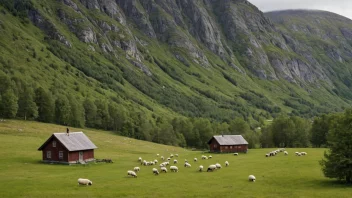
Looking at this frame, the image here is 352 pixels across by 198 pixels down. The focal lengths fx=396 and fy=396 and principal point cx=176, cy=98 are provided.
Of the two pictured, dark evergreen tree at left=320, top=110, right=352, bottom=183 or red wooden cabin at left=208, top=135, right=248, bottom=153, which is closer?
dark evergreen tree at left=320, top=110, right=352, bottom=183

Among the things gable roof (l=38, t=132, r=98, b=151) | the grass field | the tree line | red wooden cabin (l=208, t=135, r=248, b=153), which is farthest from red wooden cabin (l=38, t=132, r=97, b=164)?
the tree line

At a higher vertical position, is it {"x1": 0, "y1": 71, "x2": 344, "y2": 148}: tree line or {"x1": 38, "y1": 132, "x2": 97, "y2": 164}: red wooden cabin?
{"x1": 0, "y1": 71, "x2": 344, "y2": 148}: tree line

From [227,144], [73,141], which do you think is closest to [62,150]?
[73,141]

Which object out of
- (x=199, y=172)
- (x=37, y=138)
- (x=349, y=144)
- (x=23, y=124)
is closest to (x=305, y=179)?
(x=349, y=144)

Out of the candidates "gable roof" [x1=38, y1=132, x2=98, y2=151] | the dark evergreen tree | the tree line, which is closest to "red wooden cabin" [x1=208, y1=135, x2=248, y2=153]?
the tree line

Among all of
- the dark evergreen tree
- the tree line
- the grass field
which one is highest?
the tree line

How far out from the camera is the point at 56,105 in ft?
498

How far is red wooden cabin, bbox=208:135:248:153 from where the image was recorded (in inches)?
4788

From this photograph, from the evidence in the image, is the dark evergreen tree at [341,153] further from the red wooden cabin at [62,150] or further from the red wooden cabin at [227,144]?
the red wooden cabin at [227,144]

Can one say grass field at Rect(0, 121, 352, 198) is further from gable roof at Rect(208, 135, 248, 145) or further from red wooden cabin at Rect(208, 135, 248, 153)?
gable roof at Rect(208, 135, 248, 145)

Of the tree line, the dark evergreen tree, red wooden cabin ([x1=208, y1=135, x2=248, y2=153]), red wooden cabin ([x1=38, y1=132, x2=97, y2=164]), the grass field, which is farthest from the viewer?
the tree line

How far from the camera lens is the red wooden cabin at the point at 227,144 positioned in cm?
12162

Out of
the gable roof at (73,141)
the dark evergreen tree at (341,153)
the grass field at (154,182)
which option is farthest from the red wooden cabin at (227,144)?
the dark evergreen tree at (341,153)

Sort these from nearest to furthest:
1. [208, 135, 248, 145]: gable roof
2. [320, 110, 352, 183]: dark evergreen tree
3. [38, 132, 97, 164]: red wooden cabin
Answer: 1. [320, 110, 352, 183]: dark evergreen tree
2. [38, 132, 97, 164]: red wooden cabin
3. [208, 135, 248, 145]: gable roof
